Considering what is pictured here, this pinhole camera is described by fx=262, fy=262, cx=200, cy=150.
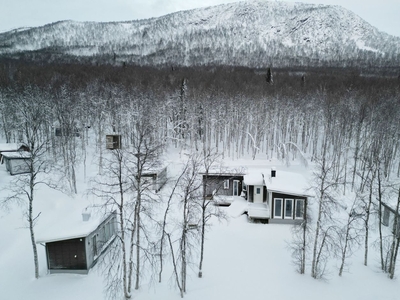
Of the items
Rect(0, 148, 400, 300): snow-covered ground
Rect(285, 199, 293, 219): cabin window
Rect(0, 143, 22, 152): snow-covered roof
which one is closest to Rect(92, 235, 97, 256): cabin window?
Rect(0, 148, 400, 300): snow-covered ground

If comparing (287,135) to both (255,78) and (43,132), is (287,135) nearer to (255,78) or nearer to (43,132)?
(255,78)

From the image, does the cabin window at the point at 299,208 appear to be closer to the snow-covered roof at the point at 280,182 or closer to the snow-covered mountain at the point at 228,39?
the snow-covered roof at the point at 280,182

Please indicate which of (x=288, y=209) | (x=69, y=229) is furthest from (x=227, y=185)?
(x=69, y=229)

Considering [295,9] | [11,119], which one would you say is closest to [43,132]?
[11,119]

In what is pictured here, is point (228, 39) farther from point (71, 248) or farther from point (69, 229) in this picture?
point (71, 248)

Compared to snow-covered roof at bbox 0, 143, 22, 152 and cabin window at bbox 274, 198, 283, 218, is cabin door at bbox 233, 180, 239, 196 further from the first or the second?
snow-covered roof at bbox 0, 143, 22, 152

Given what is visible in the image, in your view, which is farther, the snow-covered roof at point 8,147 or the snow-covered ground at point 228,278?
the snow-covered roof at point 8,147

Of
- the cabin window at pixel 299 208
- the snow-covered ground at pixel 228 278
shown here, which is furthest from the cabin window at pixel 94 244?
A: the cabin window at pixel 299 208
